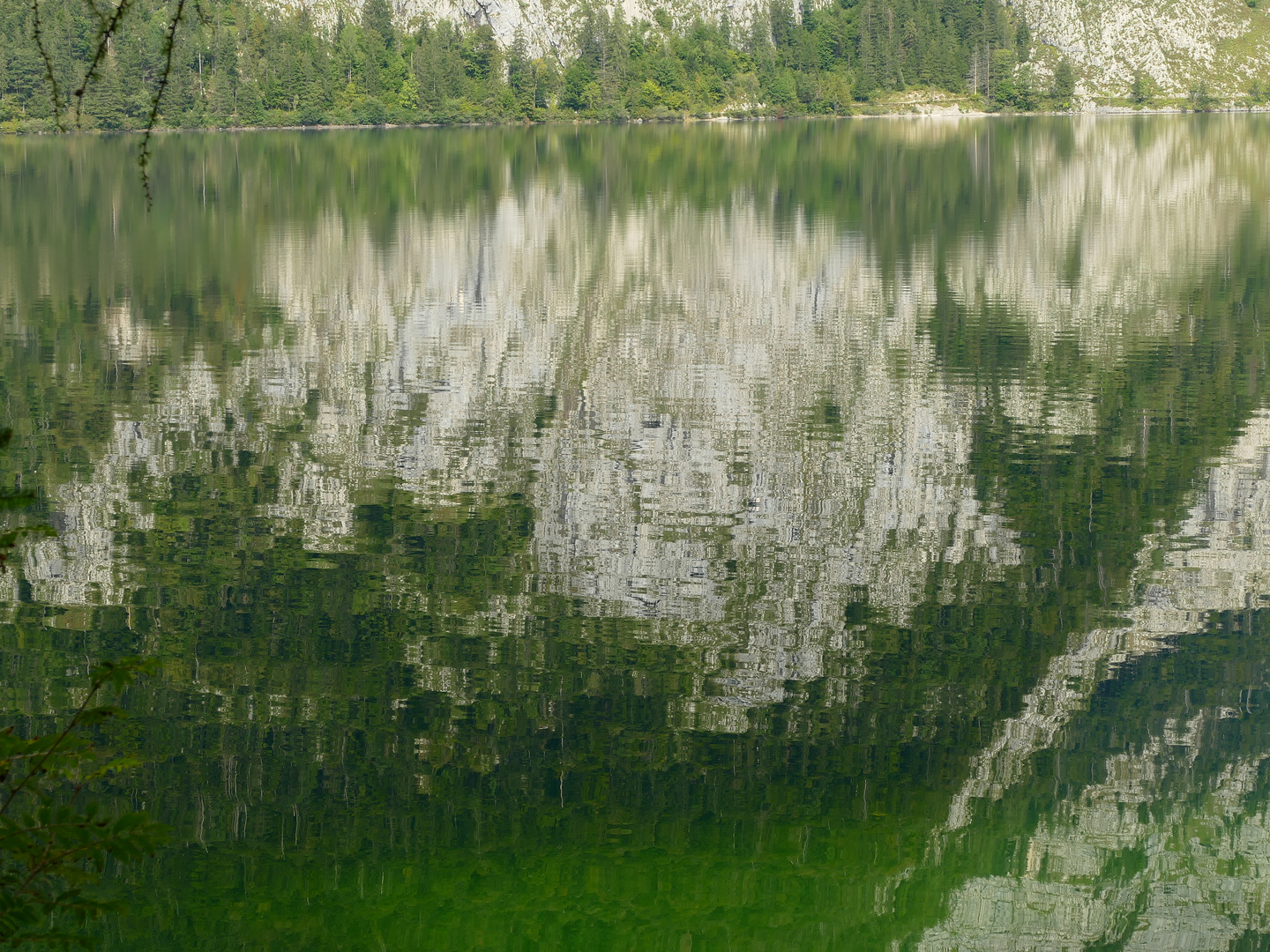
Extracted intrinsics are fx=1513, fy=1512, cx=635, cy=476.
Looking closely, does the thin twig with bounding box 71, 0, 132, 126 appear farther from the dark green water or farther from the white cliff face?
the white cliff face

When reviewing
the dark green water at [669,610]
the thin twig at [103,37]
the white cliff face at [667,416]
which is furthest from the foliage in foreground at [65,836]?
the white cliff face at [667,416]

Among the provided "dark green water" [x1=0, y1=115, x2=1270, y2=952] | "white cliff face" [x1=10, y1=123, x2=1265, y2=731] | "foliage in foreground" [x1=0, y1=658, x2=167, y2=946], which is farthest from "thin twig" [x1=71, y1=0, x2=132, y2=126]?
"white cliff face" [x1=10, y1=123, x2=1265, y2=731]

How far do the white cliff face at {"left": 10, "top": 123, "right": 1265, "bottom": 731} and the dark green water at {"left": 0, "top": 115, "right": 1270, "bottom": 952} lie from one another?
11cm

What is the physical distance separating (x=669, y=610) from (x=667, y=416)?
8589 mm

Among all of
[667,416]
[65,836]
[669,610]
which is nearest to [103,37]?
[65,836]

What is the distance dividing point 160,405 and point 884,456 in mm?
12313

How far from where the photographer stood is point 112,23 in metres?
5.90

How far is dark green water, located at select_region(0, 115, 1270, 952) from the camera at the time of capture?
37.6ft

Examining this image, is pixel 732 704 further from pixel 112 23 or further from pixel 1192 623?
pixel 112 23

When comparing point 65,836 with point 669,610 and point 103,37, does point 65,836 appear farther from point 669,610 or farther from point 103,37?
point 669,610

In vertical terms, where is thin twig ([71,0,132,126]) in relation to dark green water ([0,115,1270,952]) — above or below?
above

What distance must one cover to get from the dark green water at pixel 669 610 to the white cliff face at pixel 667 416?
0.38 feet

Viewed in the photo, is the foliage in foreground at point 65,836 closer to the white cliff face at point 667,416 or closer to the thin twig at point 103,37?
the thin twig at point 103,37

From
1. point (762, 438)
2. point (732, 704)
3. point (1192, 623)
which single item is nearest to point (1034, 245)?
point (762, 438)
